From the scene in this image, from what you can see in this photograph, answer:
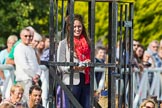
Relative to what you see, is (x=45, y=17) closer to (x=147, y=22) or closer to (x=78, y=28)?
(x=147, y=22)

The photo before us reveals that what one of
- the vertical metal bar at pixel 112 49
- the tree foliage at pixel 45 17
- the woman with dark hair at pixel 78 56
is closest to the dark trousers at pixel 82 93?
the woman with dark hair at pixel 78 56

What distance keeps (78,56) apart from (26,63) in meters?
5.14

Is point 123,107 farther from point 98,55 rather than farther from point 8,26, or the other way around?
point 8,26

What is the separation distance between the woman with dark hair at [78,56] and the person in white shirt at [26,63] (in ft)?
14.4

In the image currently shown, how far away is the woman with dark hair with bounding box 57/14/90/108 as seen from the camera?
10697 millimetres

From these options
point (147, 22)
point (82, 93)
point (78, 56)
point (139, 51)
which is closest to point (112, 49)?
point (78, 56)

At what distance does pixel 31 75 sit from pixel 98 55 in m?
3.48

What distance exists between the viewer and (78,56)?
35.7 feet

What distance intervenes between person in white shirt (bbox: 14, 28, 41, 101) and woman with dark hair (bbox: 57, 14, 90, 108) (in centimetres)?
439

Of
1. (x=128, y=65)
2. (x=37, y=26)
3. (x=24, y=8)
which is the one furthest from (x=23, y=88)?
(x=37, y=26)

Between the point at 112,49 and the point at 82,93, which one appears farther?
the point at 82,93

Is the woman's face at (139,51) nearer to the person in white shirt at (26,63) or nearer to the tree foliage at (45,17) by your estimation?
the tree foliage at (45,17)

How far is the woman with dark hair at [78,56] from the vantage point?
10697 millimetres

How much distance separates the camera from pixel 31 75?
16.0m
